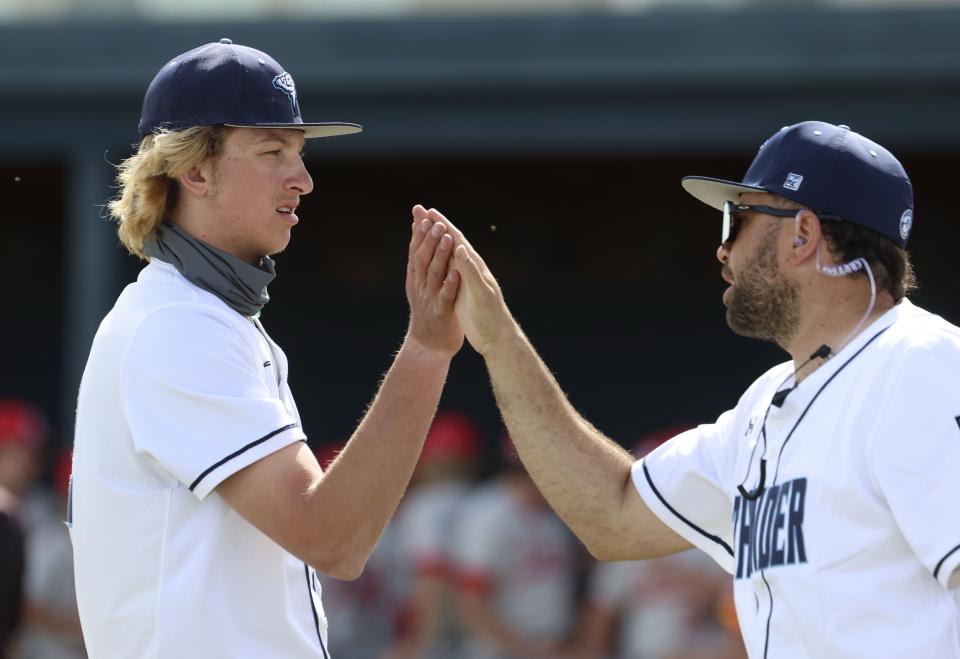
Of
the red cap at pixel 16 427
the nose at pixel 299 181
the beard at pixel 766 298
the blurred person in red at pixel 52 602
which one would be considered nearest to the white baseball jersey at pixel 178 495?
the nose at pixel 299 181

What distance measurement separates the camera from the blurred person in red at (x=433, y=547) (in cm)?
732

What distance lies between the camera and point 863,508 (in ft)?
8.69

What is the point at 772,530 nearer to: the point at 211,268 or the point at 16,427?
the point at 211,268

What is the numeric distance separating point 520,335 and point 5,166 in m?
8.93

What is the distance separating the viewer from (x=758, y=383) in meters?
3.22


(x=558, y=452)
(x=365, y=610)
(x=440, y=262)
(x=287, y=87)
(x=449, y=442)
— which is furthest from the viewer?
(x=365, y=610)

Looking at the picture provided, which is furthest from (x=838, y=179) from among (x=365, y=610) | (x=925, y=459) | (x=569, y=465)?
(x=365, y=610)

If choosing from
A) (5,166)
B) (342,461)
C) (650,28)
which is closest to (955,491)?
(342,461)

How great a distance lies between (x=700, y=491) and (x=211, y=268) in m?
1.14

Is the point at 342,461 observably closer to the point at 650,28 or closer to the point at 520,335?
the point at 520,335

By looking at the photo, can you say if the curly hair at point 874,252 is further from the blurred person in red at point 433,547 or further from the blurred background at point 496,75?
the blurred background at point 496,75

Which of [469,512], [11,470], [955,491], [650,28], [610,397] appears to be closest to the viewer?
[955,491]

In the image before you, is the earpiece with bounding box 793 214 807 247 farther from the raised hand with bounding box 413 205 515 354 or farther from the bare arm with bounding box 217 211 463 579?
the bare arm with bounding box 217 211 463 579

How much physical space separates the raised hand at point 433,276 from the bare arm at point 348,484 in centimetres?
21
